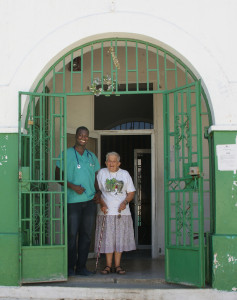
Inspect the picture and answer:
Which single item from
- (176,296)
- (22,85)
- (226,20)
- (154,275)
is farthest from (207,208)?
(22,85)

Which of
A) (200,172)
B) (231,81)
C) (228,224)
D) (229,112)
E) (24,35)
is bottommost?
(228,224)

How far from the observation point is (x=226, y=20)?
646 centimetres

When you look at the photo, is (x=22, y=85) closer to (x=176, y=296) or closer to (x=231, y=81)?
(x=231, y=81)

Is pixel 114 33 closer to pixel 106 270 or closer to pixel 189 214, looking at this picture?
pixel 189 214

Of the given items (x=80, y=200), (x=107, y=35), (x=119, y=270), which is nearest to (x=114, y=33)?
(x=107, y=35)

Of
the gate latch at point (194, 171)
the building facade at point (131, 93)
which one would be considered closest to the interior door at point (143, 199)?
the building facade at point (131, 93)

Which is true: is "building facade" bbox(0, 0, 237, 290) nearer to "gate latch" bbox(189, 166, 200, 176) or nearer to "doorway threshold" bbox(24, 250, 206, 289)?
"gate latch" bbox(189, 166, 200, 176)

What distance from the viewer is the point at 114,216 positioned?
699 centimetres

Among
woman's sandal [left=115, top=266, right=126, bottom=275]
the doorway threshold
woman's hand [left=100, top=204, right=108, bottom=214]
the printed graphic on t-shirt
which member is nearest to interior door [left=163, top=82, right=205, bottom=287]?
the doorway threshold

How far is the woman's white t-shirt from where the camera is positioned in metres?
7.00

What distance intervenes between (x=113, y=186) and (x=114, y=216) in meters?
0.41

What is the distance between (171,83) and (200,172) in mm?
2805

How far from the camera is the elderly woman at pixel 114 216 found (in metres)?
6.95

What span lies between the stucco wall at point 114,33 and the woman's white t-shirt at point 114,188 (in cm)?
149
